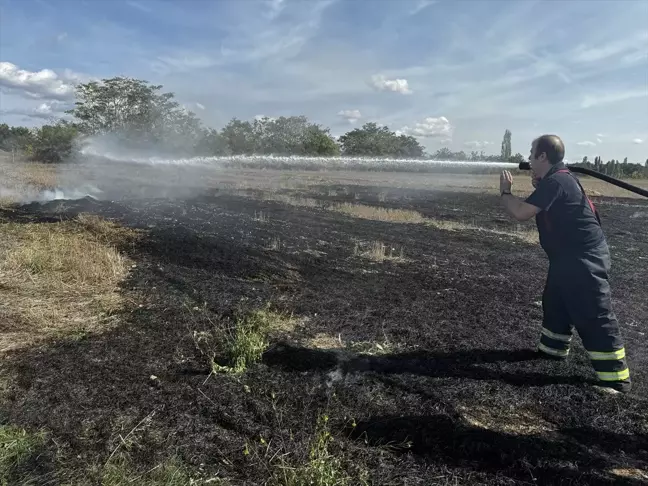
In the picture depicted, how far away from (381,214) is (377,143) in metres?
44.4

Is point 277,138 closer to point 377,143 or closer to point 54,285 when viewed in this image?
point 377,143

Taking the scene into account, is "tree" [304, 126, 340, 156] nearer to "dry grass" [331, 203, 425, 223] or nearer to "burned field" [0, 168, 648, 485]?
"dry grass" [331, 203, 425, 223]

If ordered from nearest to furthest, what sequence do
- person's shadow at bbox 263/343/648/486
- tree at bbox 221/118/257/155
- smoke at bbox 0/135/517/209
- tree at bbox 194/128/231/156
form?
person's shadow at bbox 263/343/648/486, smoke at bbox 0/135/517/209, tree at bbox 194/128/231/156, tree at bbox 221/118/257/155

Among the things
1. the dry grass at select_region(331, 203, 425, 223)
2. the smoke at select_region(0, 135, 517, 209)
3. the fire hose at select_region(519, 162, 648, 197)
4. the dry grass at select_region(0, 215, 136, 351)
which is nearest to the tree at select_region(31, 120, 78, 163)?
the smoke at select_region(0, 135, 517, 209)

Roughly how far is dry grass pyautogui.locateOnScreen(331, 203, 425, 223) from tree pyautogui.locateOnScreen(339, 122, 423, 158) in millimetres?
35694

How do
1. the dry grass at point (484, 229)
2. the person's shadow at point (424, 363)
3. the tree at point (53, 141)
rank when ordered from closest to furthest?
1. the person's shadow at point (424, 363)
2. the dry grass at point (484, 229)
3. the tree at point (53, 141)

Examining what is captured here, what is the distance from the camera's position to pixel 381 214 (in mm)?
15945

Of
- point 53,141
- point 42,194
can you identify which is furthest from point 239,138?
point 53,141

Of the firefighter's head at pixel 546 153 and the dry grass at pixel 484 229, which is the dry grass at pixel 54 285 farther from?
the dry grass at pixel 484 229

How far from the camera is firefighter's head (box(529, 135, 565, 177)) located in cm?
399

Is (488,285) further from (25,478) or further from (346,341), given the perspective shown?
(25,478)

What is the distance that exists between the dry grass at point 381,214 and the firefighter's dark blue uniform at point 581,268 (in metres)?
10.7

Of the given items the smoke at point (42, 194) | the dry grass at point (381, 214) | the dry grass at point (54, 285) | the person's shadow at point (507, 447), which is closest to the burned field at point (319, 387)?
the person's shadow at point (507, 447)

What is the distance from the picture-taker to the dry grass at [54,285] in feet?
15.5
